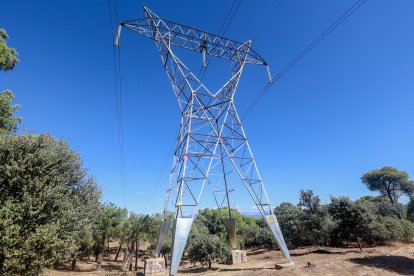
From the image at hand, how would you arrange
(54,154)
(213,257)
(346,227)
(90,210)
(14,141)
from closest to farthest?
(14,141), (54,154), (90,210), (213,257), (346,227)

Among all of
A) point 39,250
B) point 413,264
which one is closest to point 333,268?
point 413,264

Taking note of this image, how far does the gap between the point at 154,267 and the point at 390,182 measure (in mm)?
82541

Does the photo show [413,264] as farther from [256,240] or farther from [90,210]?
[256,240]

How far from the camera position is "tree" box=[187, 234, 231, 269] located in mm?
27391

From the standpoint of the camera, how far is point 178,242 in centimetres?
1494

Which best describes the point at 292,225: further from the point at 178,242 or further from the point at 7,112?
the point at 7,112

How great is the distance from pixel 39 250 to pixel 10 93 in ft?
45.5

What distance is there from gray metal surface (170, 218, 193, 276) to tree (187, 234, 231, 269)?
13608 mm

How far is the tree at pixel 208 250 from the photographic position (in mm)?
27391

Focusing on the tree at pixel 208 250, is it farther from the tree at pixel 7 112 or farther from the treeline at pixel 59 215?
the tree at pixel 7 112

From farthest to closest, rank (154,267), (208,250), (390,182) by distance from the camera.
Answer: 1. (390,182)
2. (208,250)
3. (154,267)

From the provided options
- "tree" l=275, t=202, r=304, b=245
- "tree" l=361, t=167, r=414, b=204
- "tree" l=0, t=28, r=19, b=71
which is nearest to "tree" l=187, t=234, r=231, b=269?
"tree" l=275, t=202, r=304, b=245

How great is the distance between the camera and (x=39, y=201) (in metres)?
12.6

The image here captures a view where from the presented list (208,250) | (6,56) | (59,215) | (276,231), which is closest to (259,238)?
(208,250)
